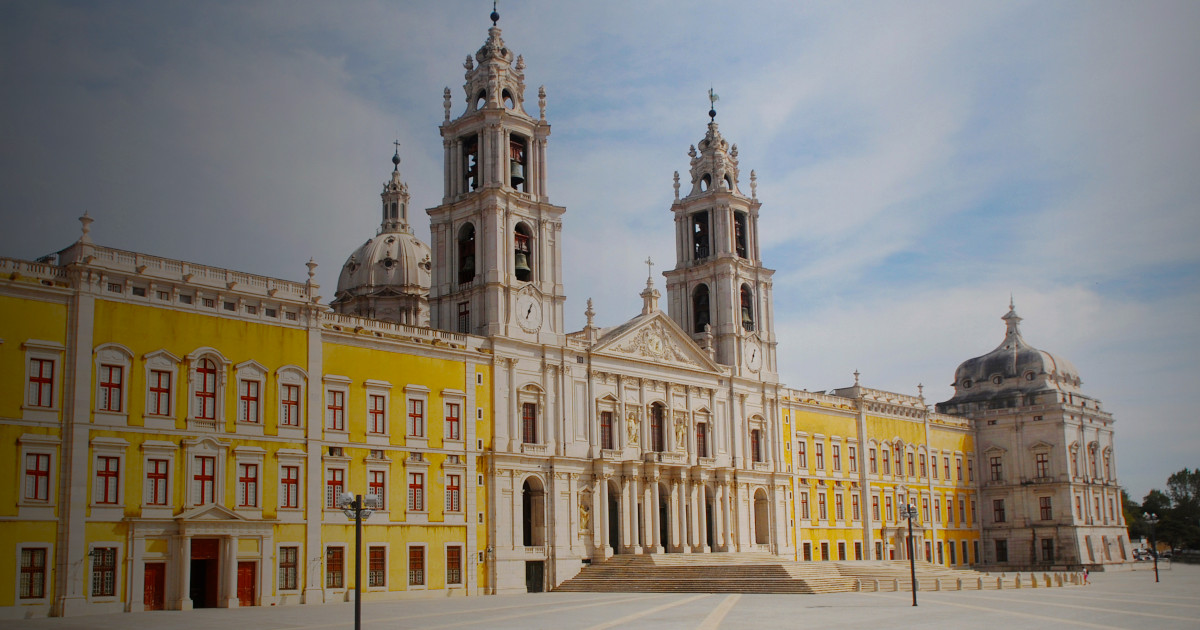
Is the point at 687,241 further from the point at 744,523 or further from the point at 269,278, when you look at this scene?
the point at 269,278

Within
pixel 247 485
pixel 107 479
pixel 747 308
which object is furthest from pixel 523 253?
pixel 107 479

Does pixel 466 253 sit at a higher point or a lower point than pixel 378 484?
higher

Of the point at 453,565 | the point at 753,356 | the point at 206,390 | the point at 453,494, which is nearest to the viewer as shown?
the point at 206,390

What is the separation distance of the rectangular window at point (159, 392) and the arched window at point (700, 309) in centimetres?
3412

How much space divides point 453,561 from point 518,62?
24472mm

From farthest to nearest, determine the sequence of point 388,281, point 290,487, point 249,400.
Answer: point 388,281, point 290,487, point 249,400

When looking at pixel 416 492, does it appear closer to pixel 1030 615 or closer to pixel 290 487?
pixel 290 487

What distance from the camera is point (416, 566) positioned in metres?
47.0

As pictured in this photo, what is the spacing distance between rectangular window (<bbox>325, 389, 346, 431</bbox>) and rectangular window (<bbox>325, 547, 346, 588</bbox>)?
186 inches

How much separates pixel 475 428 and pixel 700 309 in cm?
2176

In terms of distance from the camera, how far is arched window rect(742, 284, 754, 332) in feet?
220

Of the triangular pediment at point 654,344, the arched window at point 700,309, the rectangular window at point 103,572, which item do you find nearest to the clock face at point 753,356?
the arched window at point 700,309

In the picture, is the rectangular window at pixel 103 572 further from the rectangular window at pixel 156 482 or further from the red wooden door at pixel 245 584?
the red wooden door at pixel 245 584

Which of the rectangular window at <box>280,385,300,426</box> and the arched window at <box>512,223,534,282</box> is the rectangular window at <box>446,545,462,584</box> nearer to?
the rectangular window at <box>280,385,300,426</box>
